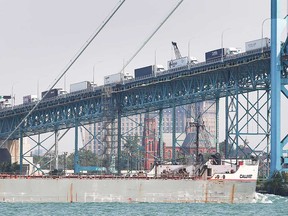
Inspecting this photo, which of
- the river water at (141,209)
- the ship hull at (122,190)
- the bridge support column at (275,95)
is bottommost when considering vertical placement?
the river water at (141,209)

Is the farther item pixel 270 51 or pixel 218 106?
pixel 218 106

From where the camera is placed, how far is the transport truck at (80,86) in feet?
623

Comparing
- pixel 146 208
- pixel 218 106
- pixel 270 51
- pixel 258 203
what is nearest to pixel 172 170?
pixel 258 203

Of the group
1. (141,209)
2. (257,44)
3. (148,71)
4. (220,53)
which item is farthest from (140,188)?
(148,71)

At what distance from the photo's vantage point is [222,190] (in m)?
114

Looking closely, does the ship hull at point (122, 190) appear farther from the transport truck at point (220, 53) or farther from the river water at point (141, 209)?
the transport truck at point (220, 53)

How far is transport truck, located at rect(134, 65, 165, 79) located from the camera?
174 metres

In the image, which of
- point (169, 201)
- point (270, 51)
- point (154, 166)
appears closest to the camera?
point (169, 201)

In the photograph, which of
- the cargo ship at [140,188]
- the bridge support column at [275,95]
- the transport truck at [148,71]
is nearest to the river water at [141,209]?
the cargo ship at [140,188]

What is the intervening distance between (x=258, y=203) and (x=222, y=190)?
4890mm

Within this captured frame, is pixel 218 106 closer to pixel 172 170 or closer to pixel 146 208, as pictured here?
pixel 172 170

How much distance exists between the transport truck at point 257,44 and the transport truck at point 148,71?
→ 25160 mm

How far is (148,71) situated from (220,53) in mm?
22274

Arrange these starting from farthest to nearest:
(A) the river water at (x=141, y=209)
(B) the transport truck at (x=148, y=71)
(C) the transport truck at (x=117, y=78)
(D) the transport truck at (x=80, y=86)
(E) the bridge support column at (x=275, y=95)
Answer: (D) the transport truck at (x=80, y=86) → (C) the transport truck at (x=117, y=78) → (B) the transport truck at (x=148, y=71) → (E) the bridge support column at (x=275, y=95) → (A) the river water at (x=141, y=209)
